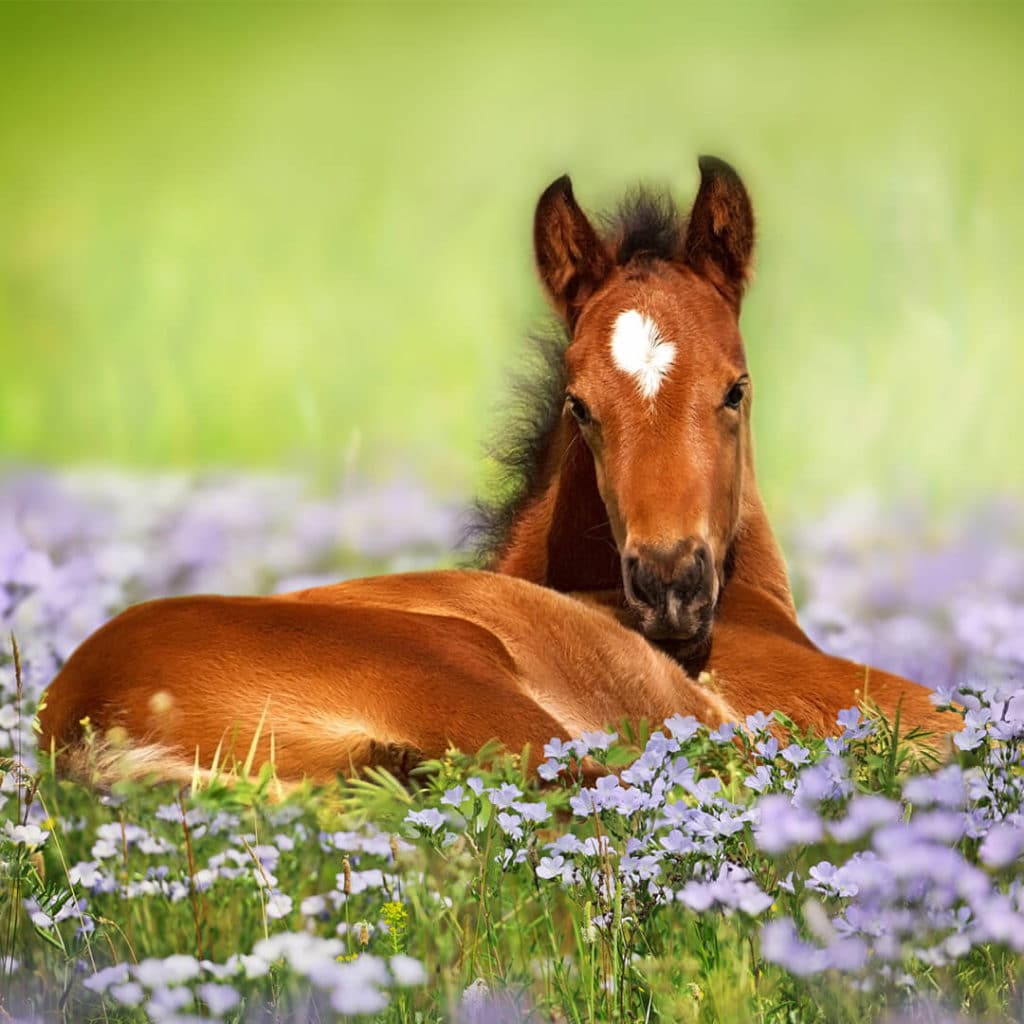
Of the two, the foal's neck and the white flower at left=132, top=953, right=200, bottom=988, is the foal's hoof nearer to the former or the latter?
the white flower at left=132, top=953, right=200, bottom=988

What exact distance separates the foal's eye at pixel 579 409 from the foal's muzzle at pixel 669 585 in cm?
56

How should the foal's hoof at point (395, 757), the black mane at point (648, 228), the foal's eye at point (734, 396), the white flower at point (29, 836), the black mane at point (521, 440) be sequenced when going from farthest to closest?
the black mane at point (521, 440)
the black mane at point (648, 228)
the foal's eye at point (734, 396)
the foal's hoof at point (395, 757)
the white flower at point (29, 836)

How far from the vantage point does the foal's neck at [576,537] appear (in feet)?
13.4

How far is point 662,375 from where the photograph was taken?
356 cm

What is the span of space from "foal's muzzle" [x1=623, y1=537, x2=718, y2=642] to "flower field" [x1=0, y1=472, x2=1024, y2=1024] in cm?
54

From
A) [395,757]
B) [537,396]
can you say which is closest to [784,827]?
[395,757]

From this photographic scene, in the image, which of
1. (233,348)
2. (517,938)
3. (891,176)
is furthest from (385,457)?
(517,938)

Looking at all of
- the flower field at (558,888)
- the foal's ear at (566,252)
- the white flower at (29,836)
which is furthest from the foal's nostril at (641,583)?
the white flower at (29,836)

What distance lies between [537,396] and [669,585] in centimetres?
124

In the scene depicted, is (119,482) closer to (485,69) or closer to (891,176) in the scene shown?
(485,69)

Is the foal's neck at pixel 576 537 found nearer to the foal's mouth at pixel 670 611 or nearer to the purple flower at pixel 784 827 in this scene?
the foal's mouth at pixel 670 611

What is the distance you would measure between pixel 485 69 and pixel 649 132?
21.9 inches

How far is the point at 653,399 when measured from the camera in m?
3.54

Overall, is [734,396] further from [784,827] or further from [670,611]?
[784,827]
